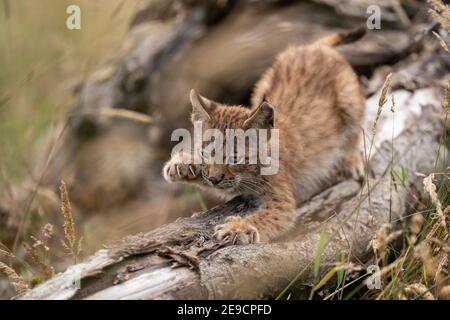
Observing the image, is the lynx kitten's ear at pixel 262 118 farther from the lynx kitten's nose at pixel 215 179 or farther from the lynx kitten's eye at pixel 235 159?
the lynx kitten's nose at pixel 215 179

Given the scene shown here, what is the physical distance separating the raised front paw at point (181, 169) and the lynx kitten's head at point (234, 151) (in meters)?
0.12

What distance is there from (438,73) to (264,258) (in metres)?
3.05

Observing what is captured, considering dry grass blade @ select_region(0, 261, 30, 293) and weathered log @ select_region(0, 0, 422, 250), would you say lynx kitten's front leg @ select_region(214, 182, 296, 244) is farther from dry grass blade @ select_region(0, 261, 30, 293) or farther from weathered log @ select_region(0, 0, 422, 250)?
weathered log @ select_region(0, 0, 422, 250)

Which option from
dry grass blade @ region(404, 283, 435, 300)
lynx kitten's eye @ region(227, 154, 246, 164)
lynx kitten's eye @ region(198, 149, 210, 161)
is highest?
lynx kitten's eye @ region(198, 149, 210, 161)

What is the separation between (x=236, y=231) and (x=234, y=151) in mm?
725

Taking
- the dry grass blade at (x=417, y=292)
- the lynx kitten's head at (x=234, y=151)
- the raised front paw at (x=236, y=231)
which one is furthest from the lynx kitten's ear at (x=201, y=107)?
the dry grass blade at (x=417, y=292)

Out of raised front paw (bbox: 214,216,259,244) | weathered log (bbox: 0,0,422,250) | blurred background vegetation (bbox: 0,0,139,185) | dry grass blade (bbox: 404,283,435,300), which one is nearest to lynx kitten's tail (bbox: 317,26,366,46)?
weathered log (bbox: 0,0,422,250)

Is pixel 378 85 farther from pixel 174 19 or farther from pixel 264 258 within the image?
pixel 264 258

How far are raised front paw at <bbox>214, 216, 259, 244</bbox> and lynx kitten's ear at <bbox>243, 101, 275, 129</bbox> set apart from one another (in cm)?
68

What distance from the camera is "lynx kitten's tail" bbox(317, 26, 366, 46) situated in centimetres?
591

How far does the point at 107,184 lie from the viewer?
22.1 feet

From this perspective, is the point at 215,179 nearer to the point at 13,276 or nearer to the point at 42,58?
the point at 13,276

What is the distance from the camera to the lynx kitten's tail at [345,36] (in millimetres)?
5914
